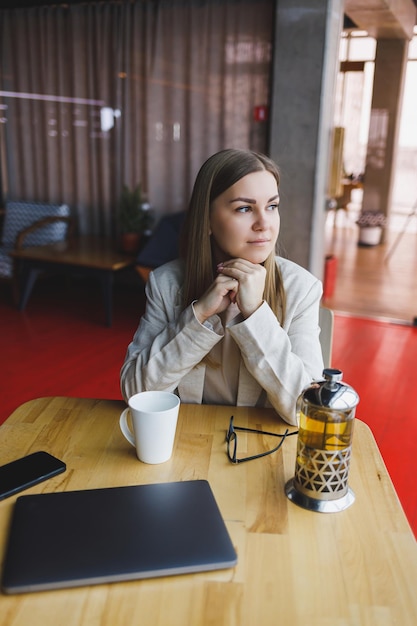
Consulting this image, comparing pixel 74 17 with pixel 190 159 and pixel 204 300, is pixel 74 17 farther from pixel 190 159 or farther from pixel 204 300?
pixel 204 300

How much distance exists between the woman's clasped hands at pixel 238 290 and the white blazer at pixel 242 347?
0.09 ft

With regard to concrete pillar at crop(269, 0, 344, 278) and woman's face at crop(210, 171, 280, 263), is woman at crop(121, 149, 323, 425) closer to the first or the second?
woman's face at crop(210, 171, 280, 263)

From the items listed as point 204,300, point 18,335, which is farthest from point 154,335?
point 18,335

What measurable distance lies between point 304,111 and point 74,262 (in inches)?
86.0

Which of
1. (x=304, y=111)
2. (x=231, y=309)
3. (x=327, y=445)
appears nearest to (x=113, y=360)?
(x=304, y=111)

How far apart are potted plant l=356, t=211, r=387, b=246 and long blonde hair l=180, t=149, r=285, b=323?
11.7ft

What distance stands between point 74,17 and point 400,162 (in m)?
3.27

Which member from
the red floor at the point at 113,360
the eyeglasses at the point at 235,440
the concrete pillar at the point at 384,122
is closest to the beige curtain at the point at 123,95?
the concrete pillar at the point at 384,122

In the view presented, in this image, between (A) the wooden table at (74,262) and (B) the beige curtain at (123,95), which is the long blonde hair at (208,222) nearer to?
(A) the wooden table at (74,262)

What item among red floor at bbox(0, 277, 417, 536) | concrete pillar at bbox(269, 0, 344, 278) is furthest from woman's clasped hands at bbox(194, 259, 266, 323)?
concrete pillar at bbox(269, 0, 344, 278)

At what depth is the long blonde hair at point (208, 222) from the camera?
1465 mm

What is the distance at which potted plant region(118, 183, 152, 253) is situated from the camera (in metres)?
5.00

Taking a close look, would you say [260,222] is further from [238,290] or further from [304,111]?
[304,111]

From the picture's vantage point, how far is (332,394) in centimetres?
99
